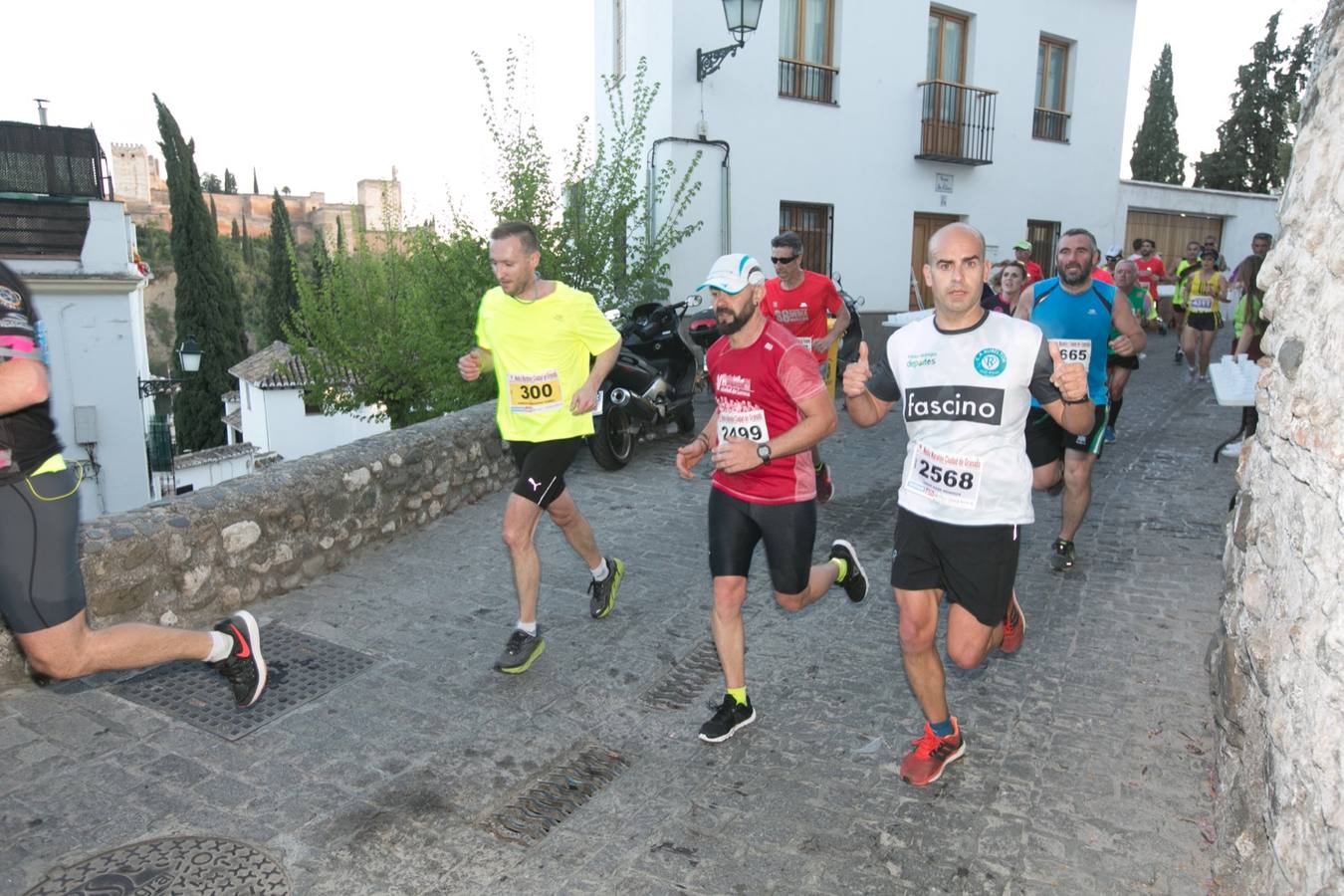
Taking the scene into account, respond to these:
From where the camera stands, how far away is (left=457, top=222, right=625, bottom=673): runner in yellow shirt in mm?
4422

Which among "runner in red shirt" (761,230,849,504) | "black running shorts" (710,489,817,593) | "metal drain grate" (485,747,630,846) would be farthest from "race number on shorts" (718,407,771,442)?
"runner in red shirt" (761,230,849,504)

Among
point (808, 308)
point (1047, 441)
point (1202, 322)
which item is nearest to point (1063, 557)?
point (1047, 441)

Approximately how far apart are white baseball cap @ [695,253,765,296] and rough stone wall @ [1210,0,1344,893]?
1.77 metres

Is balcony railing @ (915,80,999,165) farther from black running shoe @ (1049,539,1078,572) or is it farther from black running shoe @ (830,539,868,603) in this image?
black running shoe @ (830,539,868,603)

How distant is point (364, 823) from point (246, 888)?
43cm

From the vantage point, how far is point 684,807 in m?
3.31

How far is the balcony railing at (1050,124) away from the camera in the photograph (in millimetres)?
17469

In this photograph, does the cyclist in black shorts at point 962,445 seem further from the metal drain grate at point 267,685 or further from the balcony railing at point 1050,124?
the balcony railing at point 1050,124

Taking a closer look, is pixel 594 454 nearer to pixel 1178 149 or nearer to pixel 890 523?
pixel 890 523

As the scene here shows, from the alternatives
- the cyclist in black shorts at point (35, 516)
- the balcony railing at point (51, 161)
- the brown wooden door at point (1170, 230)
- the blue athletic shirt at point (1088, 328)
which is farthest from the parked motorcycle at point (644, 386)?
the balcony railing at point (51, 161)

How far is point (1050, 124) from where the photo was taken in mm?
17781

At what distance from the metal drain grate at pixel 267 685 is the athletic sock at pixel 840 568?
238 cm

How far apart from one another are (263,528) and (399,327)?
42.4ft

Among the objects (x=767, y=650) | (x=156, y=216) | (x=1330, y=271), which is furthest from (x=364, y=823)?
(x=156, y=216)
